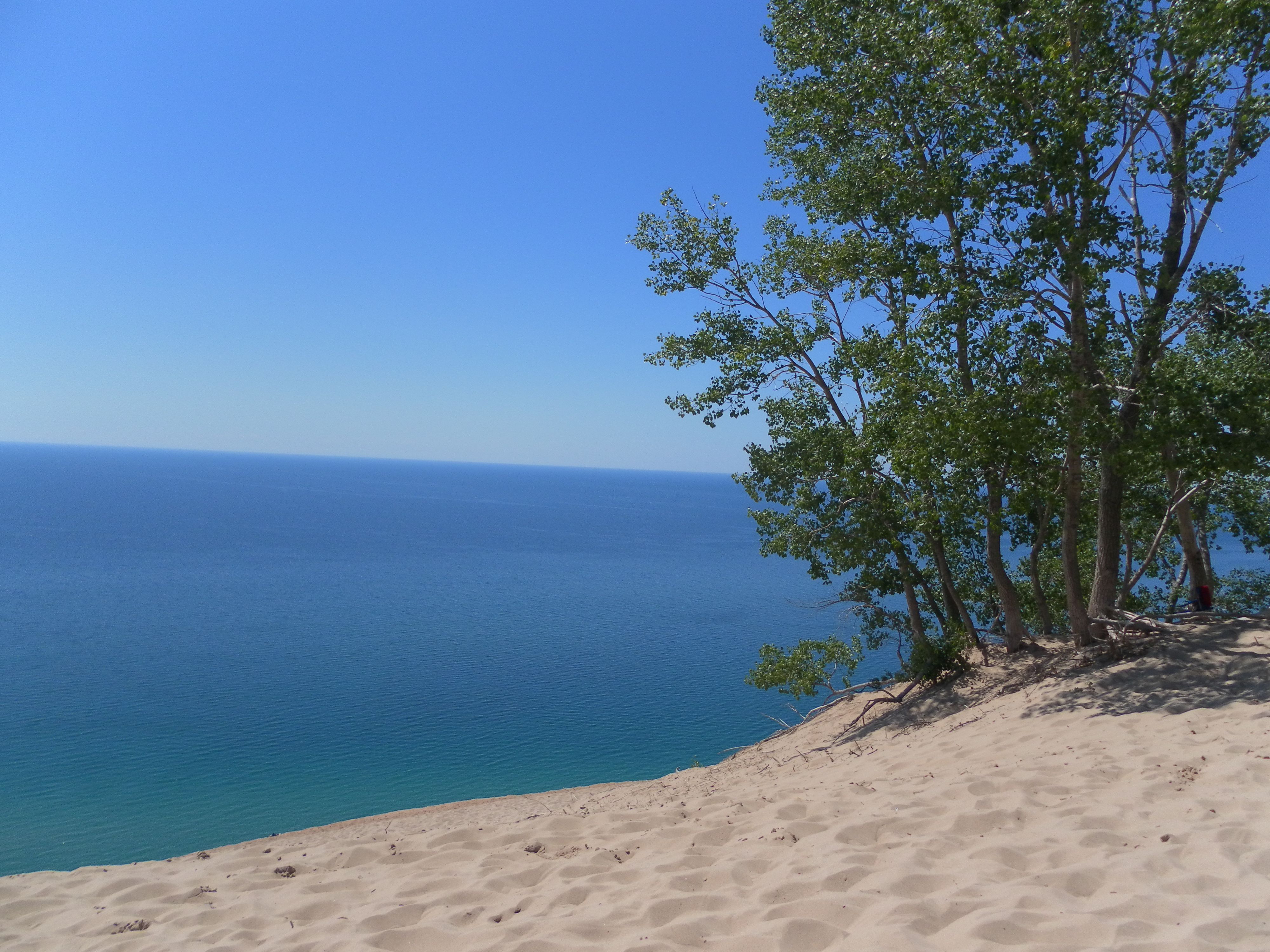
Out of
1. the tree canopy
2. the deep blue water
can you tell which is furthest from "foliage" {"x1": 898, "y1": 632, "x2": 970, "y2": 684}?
the deep blue water

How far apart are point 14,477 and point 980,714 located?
740ft

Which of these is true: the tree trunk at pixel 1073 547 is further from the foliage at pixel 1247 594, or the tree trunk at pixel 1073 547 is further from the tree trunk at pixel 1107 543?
the foliage at pixel 1247 594

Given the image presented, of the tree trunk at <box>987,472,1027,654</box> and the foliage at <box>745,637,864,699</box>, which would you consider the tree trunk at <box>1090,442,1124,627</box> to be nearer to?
the tree trunk at <box>987,472,1027,654</box>

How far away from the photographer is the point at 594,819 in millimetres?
8078

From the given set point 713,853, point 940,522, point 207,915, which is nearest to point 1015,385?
point 940,522

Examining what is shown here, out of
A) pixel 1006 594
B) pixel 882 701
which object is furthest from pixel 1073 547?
pixel 882 701

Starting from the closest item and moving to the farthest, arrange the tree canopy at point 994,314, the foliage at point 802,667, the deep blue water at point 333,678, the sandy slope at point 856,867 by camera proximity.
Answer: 1. the sandy slope at point 856,867
2. the tree canopy at point 994,314
3. the foliage at point 802,667
4. the deep blue water at point 333,678

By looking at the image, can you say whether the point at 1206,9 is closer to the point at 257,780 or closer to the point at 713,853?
the point at 713,853

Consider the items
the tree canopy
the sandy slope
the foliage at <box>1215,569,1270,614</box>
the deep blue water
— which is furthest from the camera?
the deep blue water

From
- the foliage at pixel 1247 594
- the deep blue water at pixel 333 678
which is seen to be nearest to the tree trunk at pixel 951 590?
the foliage at pixel 1247 594

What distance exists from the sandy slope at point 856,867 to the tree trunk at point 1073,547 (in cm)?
176

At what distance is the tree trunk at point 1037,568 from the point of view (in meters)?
13.6

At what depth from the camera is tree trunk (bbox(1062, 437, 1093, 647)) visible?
1112 cm

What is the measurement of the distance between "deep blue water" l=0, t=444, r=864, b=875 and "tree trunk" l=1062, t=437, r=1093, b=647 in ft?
44.0
